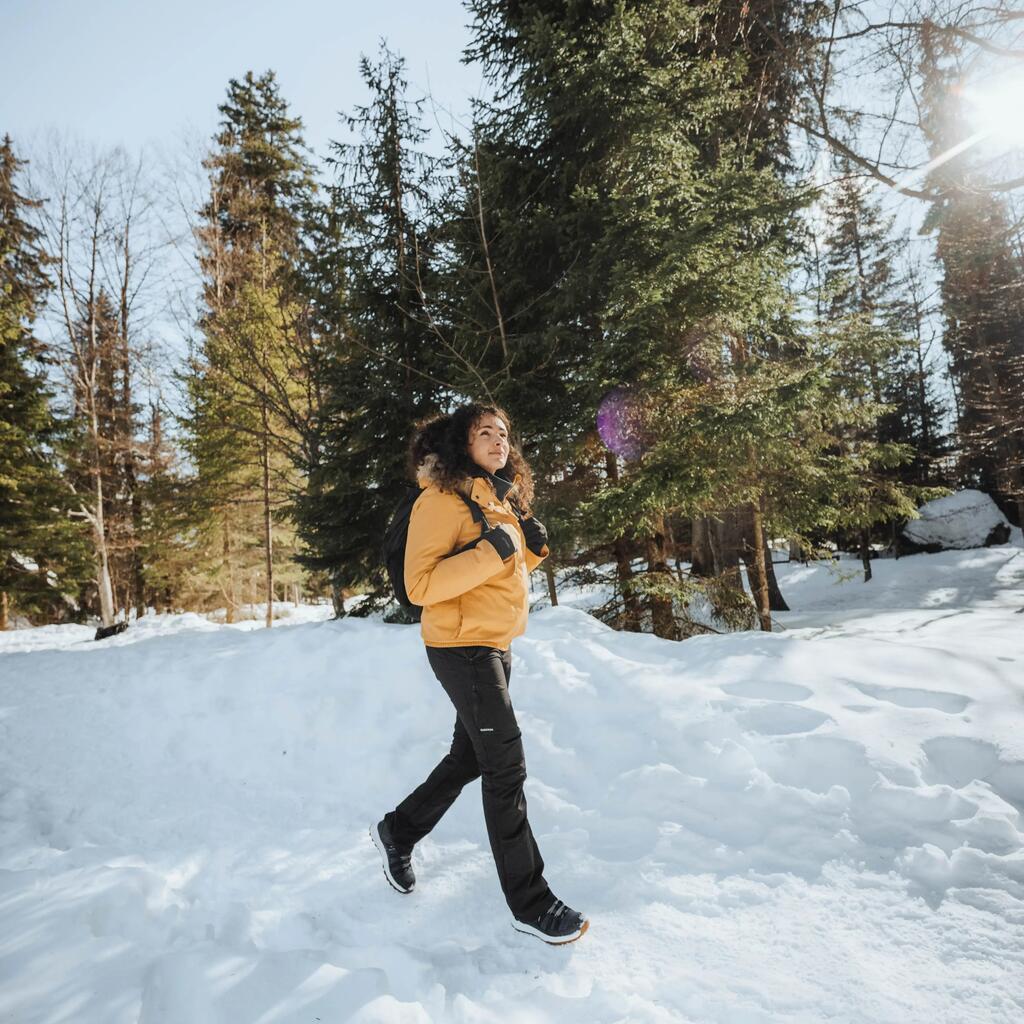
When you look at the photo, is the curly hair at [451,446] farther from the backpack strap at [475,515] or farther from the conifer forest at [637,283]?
the conifer forest at [637,283]

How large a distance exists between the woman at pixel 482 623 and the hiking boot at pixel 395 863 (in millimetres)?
24

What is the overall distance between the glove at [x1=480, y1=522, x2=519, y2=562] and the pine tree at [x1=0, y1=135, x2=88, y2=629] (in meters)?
17.2

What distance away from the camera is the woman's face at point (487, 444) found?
101 inches

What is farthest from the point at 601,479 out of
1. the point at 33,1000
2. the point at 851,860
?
the point at 33,1000

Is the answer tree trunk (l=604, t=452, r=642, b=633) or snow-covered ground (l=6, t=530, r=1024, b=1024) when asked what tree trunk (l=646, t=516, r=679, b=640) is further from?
snow-covered ground (l=6, t=530, r=1024, b=1024)

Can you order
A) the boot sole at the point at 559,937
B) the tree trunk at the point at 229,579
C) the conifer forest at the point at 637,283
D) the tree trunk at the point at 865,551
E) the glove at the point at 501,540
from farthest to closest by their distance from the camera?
the tree trunk at the point at 229,579 → the tree trunk at the point at 865,551 → the conifer forest at the point at 637,283 → the glove at the point at 501,540 → the boot sole at the point at 559,937

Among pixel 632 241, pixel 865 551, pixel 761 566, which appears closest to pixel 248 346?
pixel 632 241

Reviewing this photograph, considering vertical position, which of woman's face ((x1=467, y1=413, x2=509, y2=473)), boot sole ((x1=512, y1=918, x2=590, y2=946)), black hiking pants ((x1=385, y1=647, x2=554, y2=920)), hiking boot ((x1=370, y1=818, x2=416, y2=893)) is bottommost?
boot sole ((x1=512, y1=918, x2=590, y2=946))

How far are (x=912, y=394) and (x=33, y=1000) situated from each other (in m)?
28.3

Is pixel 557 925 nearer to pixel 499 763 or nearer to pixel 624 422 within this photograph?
pixel 499 763

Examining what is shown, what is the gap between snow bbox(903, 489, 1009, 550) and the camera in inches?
715

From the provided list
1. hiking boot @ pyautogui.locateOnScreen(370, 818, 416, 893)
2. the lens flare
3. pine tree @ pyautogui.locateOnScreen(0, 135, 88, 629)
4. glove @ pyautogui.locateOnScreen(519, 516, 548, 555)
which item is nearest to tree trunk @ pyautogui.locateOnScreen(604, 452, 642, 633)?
the lens flare

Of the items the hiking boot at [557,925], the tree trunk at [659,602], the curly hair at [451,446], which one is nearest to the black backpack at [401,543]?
the curly hair at [451,446]

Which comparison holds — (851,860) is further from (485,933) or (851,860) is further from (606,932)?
(485,933)
